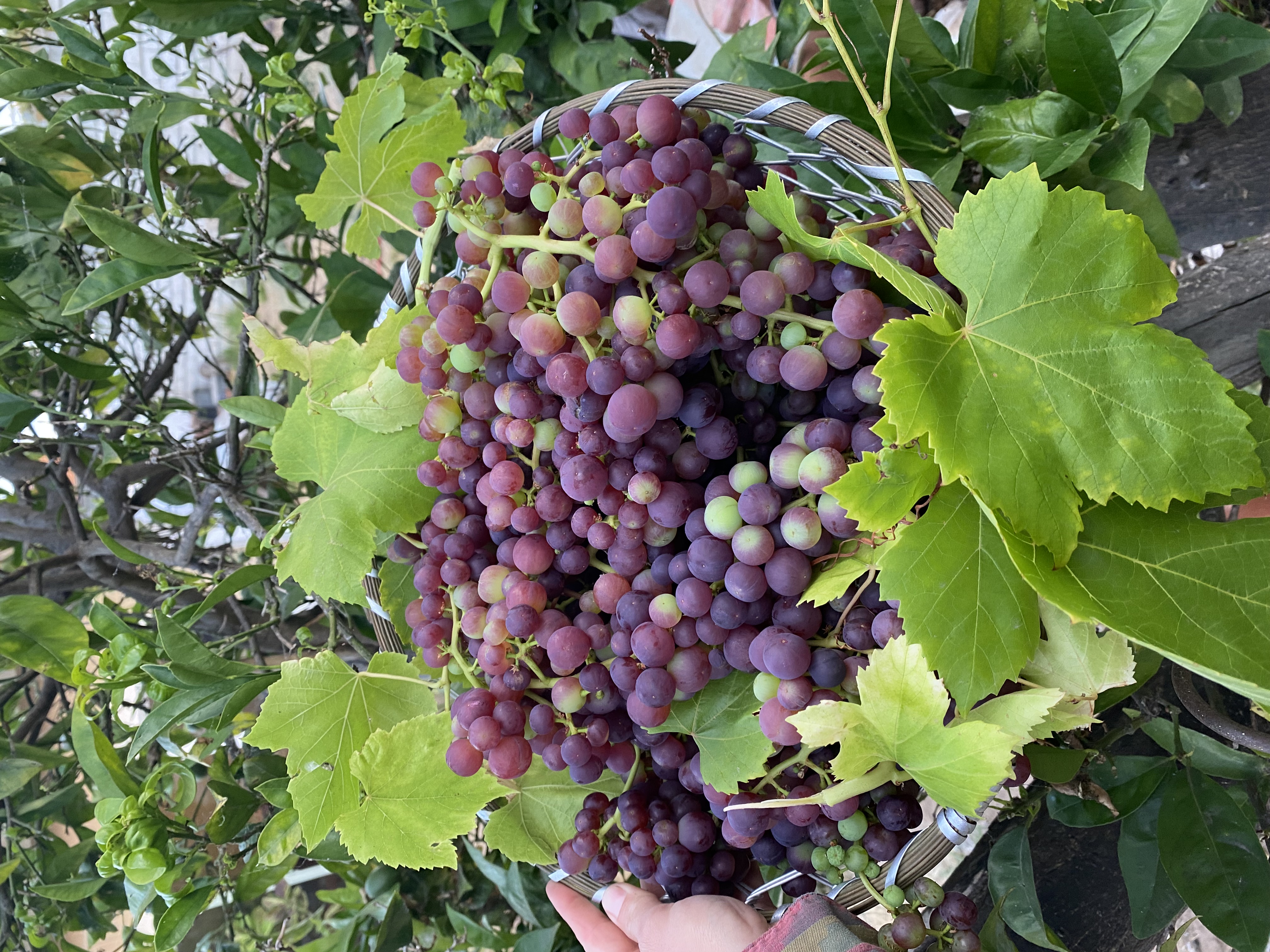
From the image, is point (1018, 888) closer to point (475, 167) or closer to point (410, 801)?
point (410, 801)

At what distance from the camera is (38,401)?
0.97m

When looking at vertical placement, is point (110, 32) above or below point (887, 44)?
below

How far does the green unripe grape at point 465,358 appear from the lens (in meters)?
0.68

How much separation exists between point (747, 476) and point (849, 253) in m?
0.17

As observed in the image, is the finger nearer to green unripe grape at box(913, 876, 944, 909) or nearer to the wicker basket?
the wicker basket

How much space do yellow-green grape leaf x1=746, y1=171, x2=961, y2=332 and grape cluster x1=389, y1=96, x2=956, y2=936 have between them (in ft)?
0.06

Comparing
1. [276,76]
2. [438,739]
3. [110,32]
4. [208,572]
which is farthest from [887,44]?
[208,572]

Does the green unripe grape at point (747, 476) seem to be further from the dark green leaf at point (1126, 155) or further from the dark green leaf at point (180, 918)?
the dark green leaf at point (180, 918)

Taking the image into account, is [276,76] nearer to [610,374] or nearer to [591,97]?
[591,97]

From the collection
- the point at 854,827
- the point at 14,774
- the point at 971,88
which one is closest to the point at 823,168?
the point at 971,88

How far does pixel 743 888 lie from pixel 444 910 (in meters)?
0.52

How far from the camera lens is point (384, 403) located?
74cm

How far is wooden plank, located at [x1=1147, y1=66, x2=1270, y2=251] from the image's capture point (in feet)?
2.93

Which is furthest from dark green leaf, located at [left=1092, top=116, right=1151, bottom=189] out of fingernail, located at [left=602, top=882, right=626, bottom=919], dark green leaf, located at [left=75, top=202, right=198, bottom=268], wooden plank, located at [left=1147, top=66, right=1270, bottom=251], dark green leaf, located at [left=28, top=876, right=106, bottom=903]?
dark green leaf, located at [left=28, top=876, right=106, bottom=903]
